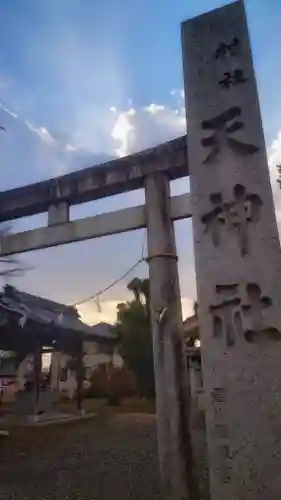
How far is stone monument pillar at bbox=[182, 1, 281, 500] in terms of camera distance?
2793 mm

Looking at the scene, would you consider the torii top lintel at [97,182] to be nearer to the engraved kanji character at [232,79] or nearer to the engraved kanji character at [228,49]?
the engraved kanji character at [232,79]

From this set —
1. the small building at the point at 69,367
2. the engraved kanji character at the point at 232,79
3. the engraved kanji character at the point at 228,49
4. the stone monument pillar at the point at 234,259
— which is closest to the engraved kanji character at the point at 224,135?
the stone monument pillar at the point at 234,259

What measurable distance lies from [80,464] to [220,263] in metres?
5.56

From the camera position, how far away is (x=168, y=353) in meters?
3.60

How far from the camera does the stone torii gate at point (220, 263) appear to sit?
2818mm

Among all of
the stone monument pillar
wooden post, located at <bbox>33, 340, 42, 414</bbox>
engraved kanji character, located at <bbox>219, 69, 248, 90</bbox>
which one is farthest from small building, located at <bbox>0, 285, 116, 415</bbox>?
engraved kanji character, located at <bbox>219, 69, 248, 90</bbox>

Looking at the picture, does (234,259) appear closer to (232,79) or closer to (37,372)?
(232,79)

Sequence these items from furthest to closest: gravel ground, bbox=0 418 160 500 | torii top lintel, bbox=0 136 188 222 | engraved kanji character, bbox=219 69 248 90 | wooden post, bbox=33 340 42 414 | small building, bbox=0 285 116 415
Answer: wooden post, bbox=33 340 42 414 → small building, bbox=0 285 116 415 → gravel ground, bbox=0 418 160 500 → torii top lintel, bbox=0 136 188 222 → engraved kanji character, bbox=219 69 248 90

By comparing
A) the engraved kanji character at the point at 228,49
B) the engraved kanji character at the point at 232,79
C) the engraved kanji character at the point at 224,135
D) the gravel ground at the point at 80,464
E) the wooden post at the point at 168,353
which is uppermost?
the engraved kanji character at the point at 228,49

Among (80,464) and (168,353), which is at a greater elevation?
(168,353)

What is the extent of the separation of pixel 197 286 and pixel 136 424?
33.8 ft

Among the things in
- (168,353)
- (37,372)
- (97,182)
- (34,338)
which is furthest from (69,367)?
(168,353)

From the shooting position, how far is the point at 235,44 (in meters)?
3.49

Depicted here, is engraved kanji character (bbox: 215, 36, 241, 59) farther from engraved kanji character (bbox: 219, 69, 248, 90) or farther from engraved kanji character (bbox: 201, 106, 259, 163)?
engraved kanji character (bbox: 201, 106, 259, 163)
